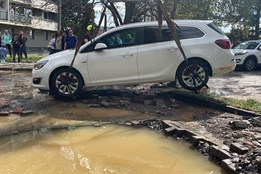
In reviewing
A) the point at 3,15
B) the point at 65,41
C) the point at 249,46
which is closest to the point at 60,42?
the point at 65,41

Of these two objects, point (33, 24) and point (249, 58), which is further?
point (33, 24)

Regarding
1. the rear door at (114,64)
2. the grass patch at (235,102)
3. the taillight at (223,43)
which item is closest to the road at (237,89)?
the grass patch at (235,102)

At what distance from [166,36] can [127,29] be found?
98 cm

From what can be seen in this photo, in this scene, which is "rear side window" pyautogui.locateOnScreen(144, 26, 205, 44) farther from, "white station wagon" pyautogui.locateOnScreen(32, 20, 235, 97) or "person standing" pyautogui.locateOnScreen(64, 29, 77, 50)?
"person standing" pyautogui.locateOnScreen(64, 29, 77, 50)

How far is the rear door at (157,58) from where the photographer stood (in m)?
8.26

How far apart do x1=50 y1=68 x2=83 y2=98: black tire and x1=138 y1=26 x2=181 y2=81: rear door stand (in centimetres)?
153

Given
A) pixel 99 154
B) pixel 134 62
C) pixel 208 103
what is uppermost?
pixel 134 62

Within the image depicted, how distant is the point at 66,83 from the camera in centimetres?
827

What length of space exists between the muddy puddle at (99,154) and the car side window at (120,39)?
3.02 meters

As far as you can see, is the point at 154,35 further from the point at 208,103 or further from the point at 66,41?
the point at 66,41

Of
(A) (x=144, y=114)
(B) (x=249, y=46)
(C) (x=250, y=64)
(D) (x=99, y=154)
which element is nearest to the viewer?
(D) (x=99, y=154)

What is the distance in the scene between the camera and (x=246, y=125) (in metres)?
5.73

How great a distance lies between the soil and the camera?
5008mm

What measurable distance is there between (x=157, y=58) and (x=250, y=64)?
10423 mm
